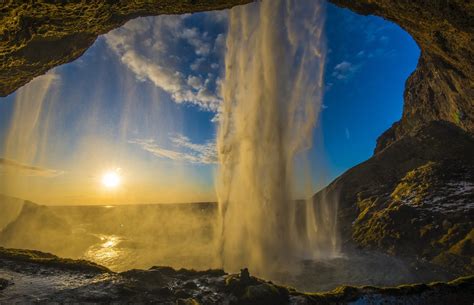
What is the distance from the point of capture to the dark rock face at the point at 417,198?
15.5 metres

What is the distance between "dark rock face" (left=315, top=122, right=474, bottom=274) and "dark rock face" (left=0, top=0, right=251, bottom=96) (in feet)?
57.4

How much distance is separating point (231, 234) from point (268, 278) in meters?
5.69

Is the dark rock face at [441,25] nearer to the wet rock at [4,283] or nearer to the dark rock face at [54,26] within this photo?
the dark rock face at [54,26]

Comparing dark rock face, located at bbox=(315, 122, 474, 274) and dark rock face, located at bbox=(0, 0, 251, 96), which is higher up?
dark rock face, located at bbox=(0, 0, 251, 96)

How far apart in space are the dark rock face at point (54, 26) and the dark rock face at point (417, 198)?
57.4 ft

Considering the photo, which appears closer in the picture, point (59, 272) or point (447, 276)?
point (59, 272)

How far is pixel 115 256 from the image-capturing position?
28781 millimetres

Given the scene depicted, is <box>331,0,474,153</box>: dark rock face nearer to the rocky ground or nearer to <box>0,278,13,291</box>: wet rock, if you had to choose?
the rocky ground

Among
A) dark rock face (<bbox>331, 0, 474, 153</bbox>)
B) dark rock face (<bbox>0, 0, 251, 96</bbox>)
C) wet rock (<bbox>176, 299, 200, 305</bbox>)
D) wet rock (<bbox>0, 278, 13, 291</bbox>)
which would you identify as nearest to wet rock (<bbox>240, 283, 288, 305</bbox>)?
wet rock (<bbox>176, 299, 200, 305</bbox>)

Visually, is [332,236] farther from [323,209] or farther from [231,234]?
[231,234]

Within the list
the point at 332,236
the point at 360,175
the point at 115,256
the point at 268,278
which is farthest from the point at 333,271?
the point at 115,256

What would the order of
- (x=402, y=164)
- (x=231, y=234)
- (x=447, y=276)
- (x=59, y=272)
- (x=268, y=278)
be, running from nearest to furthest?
1. (x=59, y=272)
2. (x=447, y=276)
3. (x=268, y=278)
4. (x=231, y=234)
5. (x=402, y=164)

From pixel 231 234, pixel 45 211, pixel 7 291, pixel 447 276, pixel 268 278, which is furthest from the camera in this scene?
pixel 45 211

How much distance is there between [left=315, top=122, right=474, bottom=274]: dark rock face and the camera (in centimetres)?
1548
